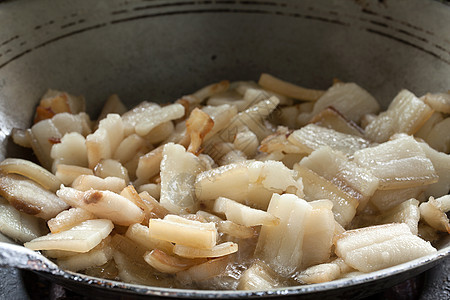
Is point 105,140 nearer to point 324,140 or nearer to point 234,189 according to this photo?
point 234,189

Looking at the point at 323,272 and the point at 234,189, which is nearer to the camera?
the point at 323,272

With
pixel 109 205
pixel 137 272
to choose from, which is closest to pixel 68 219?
pixel 109 205

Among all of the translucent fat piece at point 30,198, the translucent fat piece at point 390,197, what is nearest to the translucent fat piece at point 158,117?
the translucent fat piece at point 30,198

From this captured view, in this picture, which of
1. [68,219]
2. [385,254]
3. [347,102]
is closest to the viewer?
[385,254]

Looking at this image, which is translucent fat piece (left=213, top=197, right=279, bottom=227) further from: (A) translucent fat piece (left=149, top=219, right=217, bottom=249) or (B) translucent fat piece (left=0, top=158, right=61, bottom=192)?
(B) translucent fat piece (left=0, top=158, right=61, bottom=192)

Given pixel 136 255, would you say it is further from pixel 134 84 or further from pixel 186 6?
pixel 186 6

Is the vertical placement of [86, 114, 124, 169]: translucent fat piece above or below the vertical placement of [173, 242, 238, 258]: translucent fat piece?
above

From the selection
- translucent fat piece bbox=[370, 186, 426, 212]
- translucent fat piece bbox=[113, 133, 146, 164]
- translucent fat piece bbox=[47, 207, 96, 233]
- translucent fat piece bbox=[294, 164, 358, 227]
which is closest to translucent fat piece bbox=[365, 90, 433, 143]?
translucent fat piece bbox=[370, 186, 426, 212]
